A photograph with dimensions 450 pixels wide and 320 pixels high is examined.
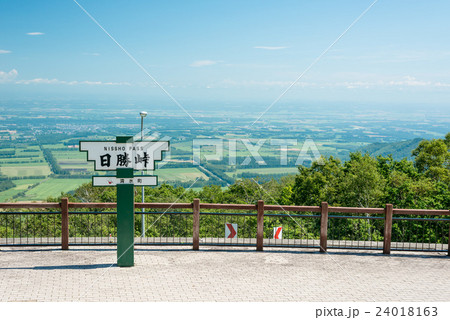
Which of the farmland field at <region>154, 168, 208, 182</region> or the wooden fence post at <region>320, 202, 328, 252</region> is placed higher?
the wooden fence post at <region>320, 202, 328, 252</region>

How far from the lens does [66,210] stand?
10625mm

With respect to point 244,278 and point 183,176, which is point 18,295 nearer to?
point 244,278

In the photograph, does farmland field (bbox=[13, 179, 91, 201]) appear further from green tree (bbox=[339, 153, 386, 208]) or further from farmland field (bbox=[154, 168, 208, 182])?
green tree (bbox=[339, 153, 386, 208])

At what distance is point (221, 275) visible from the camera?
893 cm

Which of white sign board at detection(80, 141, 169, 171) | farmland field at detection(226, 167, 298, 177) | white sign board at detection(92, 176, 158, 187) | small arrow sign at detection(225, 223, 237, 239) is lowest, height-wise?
farmland field at detection(226, 167, 298, 177)

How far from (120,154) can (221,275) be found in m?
3.61

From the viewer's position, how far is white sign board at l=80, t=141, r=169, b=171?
9492 mm

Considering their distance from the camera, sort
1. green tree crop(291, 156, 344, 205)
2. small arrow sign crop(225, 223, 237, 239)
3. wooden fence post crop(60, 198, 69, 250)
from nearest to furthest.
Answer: wooden fence post crop(60, 198, 69, 250), small arrow sign crop(225, 223, 237, 239), green tree crop(291, 156, 344, 205)

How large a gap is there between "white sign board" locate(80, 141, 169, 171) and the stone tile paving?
2345 mm

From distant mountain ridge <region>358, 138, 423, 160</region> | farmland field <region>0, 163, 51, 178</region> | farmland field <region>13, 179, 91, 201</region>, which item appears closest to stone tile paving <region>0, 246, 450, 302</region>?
farmland field <region>13, 179, 91, 201</region>

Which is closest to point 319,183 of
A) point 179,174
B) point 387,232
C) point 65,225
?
point 179,174

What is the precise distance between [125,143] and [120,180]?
2.87 feet

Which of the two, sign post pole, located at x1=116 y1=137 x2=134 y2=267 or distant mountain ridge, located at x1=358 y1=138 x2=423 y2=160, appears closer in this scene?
sign post pole, located at x1=116 y1=137 x2=134 y2=267

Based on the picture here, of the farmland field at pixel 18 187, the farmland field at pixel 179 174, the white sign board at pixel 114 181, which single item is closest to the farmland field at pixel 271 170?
the farmland field at pixel 179 174
